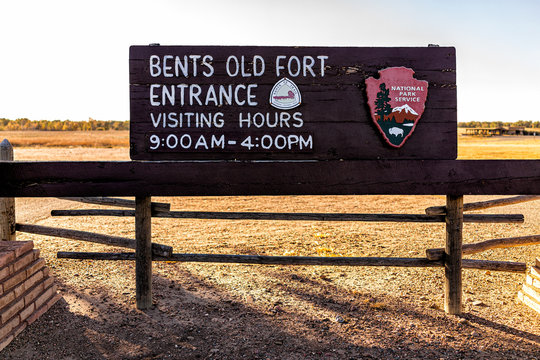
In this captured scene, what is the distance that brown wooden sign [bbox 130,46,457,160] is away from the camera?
4.30m

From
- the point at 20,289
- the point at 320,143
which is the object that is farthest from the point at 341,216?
the point at 20,289

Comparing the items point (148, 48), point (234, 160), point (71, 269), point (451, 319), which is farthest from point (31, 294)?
point (451, 319)

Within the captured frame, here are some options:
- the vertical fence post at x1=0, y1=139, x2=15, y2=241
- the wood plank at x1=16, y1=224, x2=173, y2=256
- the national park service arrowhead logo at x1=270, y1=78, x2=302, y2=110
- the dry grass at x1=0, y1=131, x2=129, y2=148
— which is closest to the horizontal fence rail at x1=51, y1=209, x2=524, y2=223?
the wood plank at x1=16, y1=224, x2=173, y2=256

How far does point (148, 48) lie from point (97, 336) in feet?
9.65

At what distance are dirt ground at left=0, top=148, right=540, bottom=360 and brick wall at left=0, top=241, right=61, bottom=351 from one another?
0.13 metres

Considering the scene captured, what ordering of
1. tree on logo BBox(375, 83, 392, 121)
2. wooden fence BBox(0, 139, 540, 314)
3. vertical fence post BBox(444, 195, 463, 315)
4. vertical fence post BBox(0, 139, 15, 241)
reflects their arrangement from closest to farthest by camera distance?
1. wooden fence BBox(0, 139, 540, 314)
2. tree on logo BBox(375, 83, 392, 121)
3. vertical fence post BBox(444, 195, 463, 315)
4. vertical fence post BBox(0, 139, 15, 241)

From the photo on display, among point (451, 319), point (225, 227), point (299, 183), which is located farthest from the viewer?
point (225, 227)

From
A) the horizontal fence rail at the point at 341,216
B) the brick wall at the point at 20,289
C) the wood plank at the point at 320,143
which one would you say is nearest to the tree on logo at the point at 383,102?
the wood plank at the point at 320,143

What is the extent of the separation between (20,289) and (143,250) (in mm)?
1206

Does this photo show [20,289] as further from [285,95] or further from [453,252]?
[453,252]

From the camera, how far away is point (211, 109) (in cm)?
433

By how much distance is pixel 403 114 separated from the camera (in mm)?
4297

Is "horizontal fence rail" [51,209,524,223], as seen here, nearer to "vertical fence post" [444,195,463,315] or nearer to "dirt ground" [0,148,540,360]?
"vertical fence post" [444,195,463,315]

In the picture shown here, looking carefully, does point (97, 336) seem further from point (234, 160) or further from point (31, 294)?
point (234, 160)
